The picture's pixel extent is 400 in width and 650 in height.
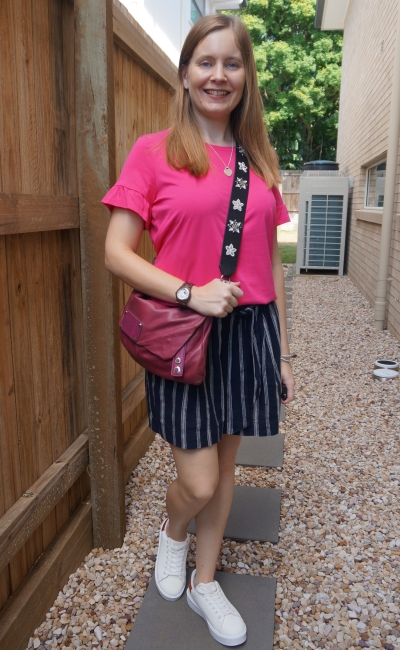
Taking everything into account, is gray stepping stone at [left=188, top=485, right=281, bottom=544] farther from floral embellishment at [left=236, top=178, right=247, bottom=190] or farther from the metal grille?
the metal grille

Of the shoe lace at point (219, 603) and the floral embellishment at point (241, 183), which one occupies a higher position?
the floral embellishment at point (241, 183)

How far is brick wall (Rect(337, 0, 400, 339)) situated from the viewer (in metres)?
6.56

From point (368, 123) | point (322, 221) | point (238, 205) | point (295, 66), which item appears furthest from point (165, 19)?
point (295, 66)

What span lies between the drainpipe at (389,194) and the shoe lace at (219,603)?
483 cm

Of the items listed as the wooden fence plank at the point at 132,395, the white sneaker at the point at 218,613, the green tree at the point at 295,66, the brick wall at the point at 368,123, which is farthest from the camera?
the green tree at the point at 295,66

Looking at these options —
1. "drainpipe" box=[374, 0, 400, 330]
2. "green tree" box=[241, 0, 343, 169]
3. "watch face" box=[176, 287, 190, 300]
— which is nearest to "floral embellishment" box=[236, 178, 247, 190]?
"watch face" box=[176, 287, 190, 300]

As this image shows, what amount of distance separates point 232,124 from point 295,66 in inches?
1014

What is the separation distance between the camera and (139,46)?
2.85m

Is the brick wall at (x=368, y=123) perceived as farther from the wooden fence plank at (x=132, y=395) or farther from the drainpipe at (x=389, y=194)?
the wooden fence plank at (x=132, y=395)

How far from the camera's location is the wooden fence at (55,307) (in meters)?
1.69

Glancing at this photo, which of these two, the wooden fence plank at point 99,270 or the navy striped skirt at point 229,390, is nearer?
the navy striped skirt at point 229,390

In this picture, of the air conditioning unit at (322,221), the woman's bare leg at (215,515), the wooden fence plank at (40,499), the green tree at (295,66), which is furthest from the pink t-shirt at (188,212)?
the green tree at (295,66)

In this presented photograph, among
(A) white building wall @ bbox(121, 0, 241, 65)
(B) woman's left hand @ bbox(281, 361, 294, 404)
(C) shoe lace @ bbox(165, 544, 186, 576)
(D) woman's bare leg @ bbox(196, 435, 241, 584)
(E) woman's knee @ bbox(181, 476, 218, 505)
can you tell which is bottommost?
(C) shoe lace @ bbox(165, 544, 186, 576)

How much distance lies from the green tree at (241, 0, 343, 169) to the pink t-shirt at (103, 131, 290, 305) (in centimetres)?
2469
